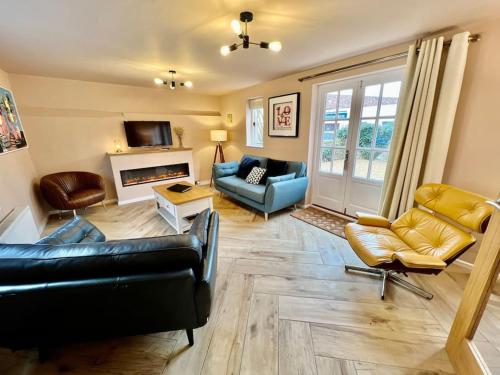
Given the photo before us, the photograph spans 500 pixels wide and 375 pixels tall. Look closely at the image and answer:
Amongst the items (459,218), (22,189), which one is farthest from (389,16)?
(22,189)

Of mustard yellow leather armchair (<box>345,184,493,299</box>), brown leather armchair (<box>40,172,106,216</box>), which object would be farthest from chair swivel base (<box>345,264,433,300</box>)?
brown leather armchair (<box>40,172,106,216</box>)

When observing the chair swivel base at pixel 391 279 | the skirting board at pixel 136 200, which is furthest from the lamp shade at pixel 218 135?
the chair swivel base at pixel 391 279

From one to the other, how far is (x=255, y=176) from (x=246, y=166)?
1.40ft

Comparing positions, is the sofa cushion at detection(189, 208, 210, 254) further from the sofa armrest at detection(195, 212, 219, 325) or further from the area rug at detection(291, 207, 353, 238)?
the area rug at detection(291, 207, 353, 238)

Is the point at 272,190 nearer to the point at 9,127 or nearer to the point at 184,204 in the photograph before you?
the point at 184,204

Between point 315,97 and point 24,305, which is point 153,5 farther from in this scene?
point 315,97

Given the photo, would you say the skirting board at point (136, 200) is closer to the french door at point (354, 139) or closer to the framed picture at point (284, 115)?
the framed picture at point (284, 115)

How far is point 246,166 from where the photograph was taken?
3.96 meters

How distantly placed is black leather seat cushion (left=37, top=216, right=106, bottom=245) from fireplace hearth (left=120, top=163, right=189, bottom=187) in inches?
89.0

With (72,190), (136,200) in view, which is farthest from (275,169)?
(72,190)

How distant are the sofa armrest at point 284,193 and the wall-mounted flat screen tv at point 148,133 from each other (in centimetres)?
283

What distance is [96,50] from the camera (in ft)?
7.41

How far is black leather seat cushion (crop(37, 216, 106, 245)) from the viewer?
5.25 feet

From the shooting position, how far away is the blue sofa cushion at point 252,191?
3.08 meters
